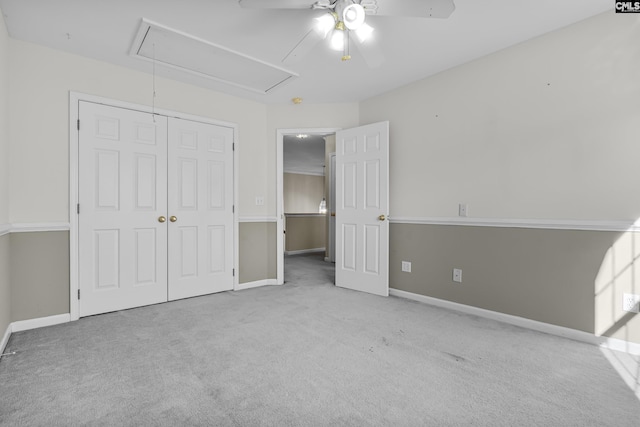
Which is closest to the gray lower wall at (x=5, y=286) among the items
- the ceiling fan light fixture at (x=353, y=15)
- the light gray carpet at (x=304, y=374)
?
the light gray carpet at (x=304, y=374)

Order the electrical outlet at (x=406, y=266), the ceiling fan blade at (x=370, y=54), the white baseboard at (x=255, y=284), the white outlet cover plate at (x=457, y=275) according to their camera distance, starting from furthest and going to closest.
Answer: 1. the white baseboard at (x=255, y=284)
2. the electrical outlet at (x=406, y=266)
3. the white outlet cover plate at (x=457, y=275)
4. the ceiling fan blade at (x=370, y=54)

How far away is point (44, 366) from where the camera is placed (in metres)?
1.97

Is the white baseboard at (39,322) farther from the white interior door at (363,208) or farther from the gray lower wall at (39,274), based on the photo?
the white interior door at (363,208)

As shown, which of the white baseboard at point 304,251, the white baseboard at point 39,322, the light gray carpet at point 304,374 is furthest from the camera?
the white baseboard at point 304,251

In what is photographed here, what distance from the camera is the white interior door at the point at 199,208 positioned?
3443mm

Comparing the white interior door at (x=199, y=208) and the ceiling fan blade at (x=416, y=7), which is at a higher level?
the ceiling fan blade at (x=416, y=7)

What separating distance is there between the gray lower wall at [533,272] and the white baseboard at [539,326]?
0.04 m

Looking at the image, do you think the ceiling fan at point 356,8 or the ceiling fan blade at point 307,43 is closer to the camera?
the ceiling fan at point 356,8

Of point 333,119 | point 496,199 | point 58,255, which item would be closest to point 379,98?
point 333,119

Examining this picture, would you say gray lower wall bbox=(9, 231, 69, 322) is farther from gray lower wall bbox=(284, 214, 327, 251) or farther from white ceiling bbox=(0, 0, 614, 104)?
gray lower wall bbox=(284, 214, 327, 251)

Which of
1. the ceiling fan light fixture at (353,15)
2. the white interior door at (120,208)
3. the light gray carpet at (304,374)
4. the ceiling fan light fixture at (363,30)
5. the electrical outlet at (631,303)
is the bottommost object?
the light gray carpet at (304,374)

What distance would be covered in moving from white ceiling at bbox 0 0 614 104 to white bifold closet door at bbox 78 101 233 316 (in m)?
0.64

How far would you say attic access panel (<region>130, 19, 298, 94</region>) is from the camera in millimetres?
2564

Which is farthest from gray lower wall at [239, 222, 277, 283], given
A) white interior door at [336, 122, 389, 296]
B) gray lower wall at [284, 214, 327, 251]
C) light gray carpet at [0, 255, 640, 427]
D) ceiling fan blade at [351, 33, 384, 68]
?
gray lower wall at [284, 214, 327, 251]
